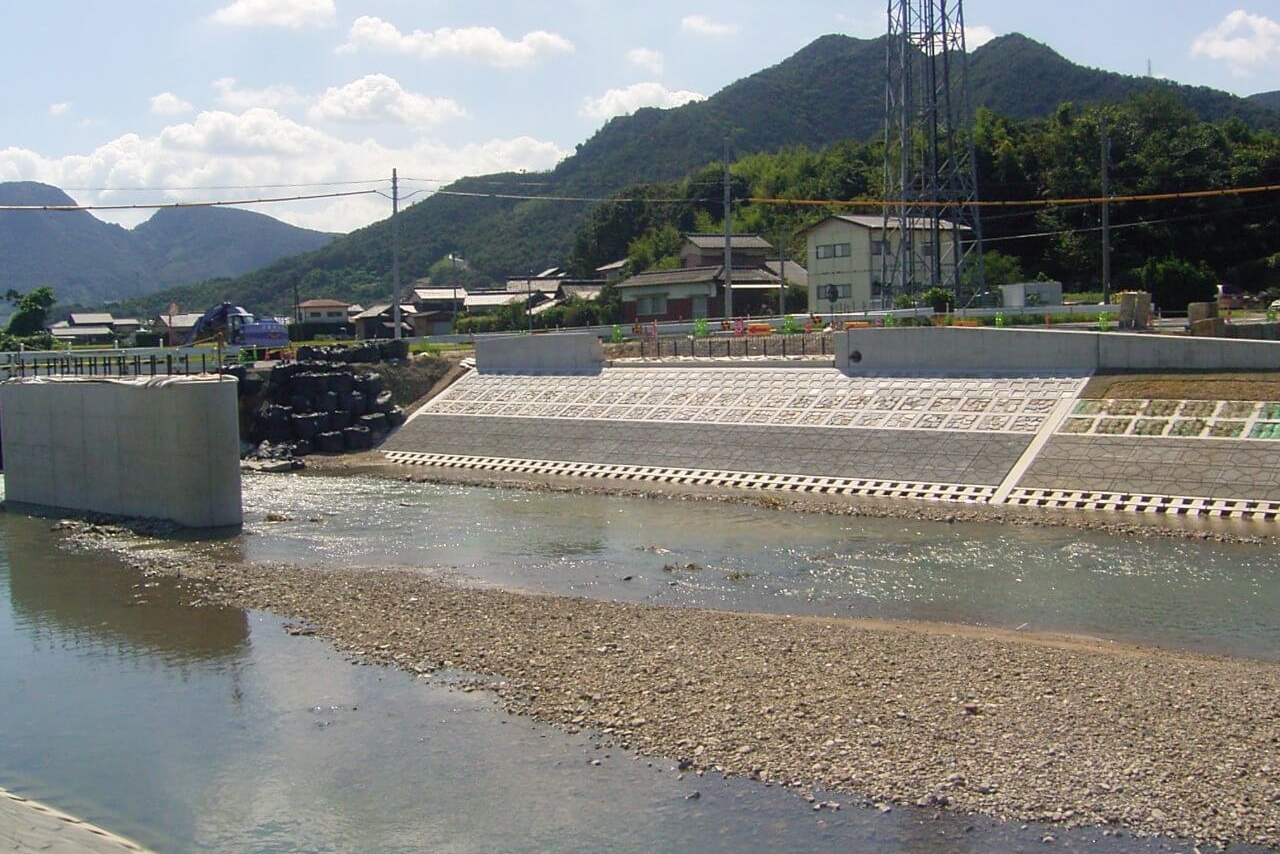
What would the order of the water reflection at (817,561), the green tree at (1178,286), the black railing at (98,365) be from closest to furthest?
the water reflection at (817,561) → the black railing at (98,365) → the green tree at (1178,286)

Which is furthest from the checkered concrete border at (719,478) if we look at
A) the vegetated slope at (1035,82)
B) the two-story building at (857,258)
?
the vegetated slope at (1035,82)

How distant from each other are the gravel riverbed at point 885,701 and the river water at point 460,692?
492 mm

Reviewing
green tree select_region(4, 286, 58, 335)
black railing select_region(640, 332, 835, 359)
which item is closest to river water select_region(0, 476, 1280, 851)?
black railing select_region(640, 332, 835, 359)

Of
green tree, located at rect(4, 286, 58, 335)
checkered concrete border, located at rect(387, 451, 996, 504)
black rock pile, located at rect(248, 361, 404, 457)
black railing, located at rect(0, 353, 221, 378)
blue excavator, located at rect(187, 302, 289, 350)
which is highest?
green tree, located at rect(4, 286, 58, 335)

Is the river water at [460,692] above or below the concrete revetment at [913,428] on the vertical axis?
below

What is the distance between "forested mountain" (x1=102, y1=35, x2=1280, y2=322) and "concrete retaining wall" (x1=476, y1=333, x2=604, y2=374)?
9508 centimetres

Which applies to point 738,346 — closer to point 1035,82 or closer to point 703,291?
point 703,291

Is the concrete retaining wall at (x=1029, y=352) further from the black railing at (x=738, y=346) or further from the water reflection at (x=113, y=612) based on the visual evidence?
the water reflection at (x=113, y=612)

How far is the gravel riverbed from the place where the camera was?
11.2 m

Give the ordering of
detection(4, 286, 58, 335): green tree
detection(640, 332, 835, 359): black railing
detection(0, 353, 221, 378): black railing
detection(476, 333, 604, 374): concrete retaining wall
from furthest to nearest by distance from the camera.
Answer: detection(4, 286, 58, 335): green tree, detection(476, 333, 604, 374): concrete retaining wall, detection(0, 353, 221, 378): black railing, detection(640, 332, 835, 359): black railing

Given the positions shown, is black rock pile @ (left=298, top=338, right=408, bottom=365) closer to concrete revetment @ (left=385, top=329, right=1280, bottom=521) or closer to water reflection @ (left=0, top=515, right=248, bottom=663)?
concrete revetment @ (left=385, top=329, right=1280, bottom=521)

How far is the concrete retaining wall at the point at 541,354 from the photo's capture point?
152 feet

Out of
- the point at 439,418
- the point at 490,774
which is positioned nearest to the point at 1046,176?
the point at 439,418

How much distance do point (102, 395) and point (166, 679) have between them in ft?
60.1
